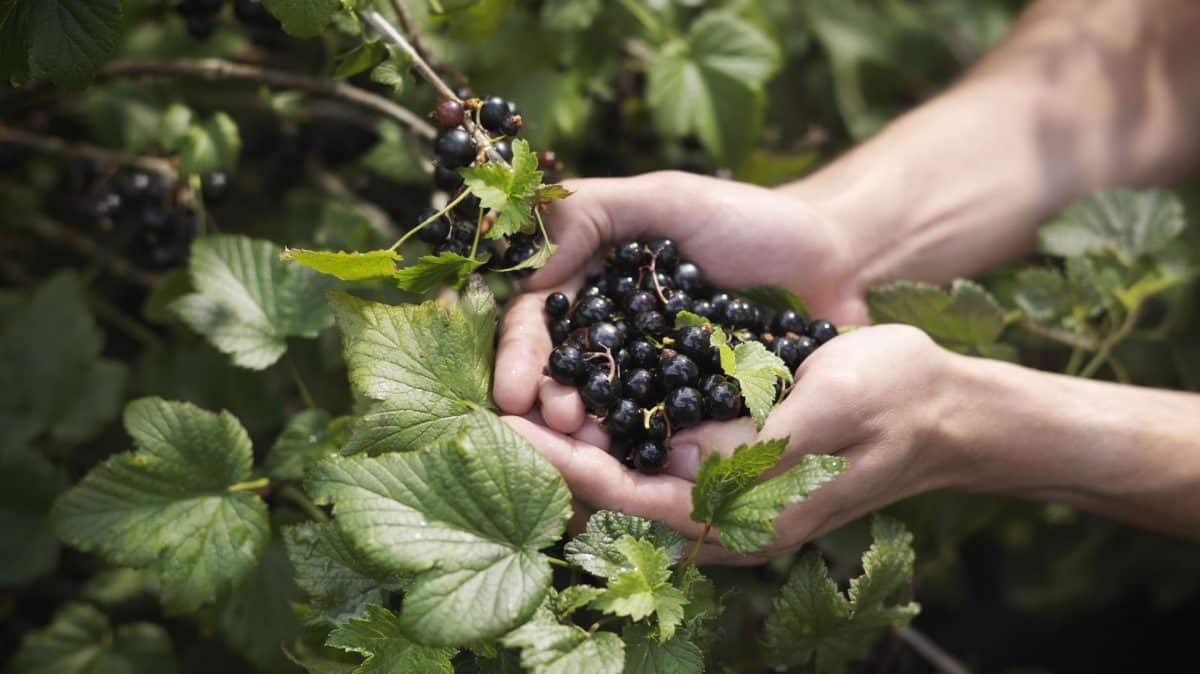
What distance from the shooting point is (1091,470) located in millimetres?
1341

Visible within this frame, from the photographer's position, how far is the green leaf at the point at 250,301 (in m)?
1.26

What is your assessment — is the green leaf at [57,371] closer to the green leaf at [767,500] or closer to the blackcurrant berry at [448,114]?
the blackcurrant berry at [448,114]

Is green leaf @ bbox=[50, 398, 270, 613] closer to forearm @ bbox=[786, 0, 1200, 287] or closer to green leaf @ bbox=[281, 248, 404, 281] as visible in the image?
green leaf @ bbox=[281, 248, 404, 281]

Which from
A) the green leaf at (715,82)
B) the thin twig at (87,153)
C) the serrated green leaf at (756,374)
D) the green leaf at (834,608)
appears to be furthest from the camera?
the green leaf at (715,82)

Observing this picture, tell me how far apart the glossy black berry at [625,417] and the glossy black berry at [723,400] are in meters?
0.09

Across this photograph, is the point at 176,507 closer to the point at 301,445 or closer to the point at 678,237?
the point at 301,445

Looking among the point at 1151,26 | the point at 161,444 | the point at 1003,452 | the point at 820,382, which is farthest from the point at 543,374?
the point at 1151,26

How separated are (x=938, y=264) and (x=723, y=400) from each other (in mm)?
871

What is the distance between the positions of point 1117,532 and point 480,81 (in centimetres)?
187

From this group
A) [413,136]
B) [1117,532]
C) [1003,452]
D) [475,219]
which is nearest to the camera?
[475,219]

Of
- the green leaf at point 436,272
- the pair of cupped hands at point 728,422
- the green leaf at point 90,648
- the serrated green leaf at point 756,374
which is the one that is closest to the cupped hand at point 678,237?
the pair of cupped hands at point 728,422

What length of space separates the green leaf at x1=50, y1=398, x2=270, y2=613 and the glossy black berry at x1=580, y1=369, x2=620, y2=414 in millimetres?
469

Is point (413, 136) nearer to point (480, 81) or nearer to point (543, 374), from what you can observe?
point (480, 81)

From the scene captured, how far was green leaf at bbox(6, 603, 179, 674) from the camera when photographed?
4.65 ft
